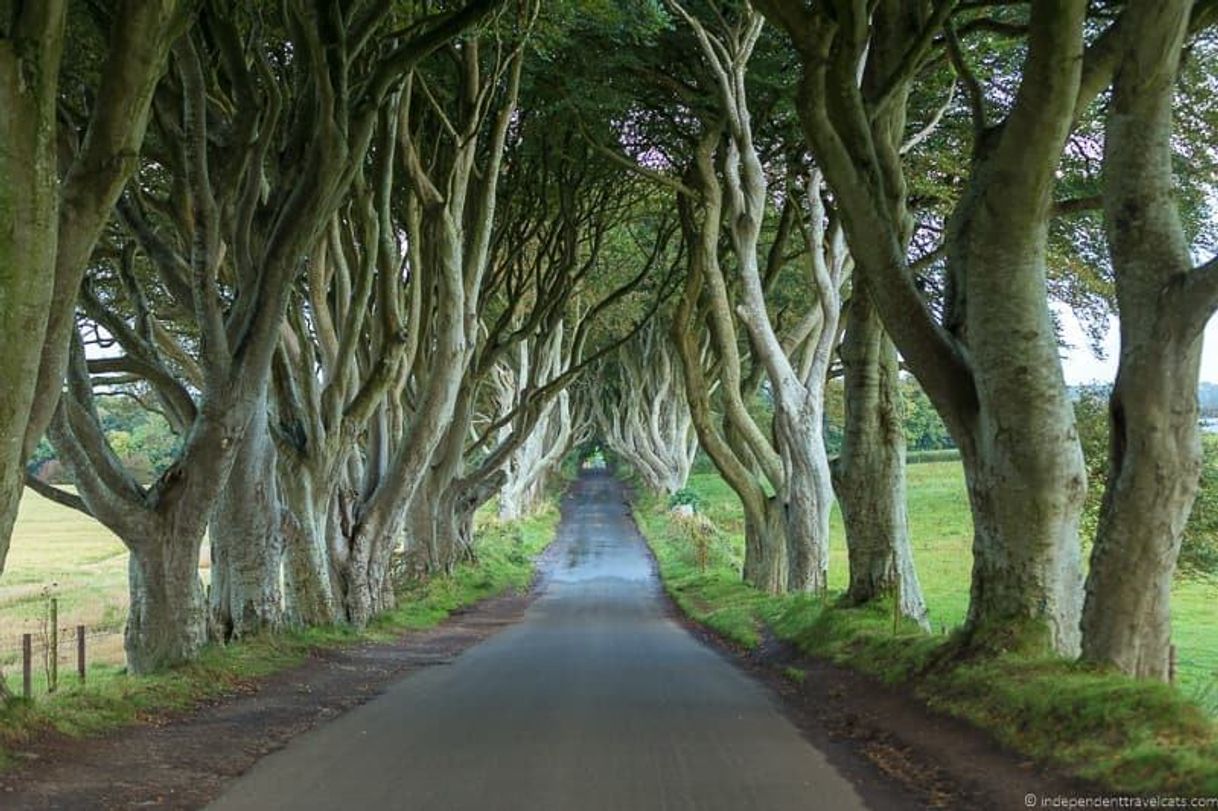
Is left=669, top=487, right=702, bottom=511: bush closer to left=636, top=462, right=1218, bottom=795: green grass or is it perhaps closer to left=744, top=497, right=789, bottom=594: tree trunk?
left=636, top=462, right=1218, bottom=795: green grass

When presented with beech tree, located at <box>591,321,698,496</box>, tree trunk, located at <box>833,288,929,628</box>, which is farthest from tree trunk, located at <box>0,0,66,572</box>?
beech tree, located at <box>591,321,698,496</box>

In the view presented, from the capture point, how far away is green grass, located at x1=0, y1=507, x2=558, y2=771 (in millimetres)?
8789

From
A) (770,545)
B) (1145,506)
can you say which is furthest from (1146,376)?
(770,545)

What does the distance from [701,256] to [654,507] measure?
3790 cm

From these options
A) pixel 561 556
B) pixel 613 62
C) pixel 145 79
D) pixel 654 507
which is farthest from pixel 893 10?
pixel 654 507

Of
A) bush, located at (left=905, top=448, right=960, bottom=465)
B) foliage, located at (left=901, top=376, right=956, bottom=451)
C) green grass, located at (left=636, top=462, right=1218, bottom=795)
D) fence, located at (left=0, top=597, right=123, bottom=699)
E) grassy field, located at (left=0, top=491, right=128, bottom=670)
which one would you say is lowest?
fence, located at (left=0, top=597, right=123, bottom=699)

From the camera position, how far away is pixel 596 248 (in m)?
27.0

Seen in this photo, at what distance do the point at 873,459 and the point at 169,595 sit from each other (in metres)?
8.11

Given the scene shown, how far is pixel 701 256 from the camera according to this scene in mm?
21328

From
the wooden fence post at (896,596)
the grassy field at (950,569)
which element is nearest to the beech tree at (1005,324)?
the grassy field at (950,569)

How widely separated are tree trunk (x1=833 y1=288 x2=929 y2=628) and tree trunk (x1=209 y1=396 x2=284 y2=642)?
7.14m

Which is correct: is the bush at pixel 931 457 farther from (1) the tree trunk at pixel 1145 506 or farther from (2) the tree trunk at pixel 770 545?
(1) the tree trunk at pixel 1145 506

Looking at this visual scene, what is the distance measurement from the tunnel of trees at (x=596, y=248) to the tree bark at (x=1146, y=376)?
3 centimetres

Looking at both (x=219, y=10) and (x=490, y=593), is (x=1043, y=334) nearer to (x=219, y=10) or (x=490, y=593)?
(x=219, y=10)
